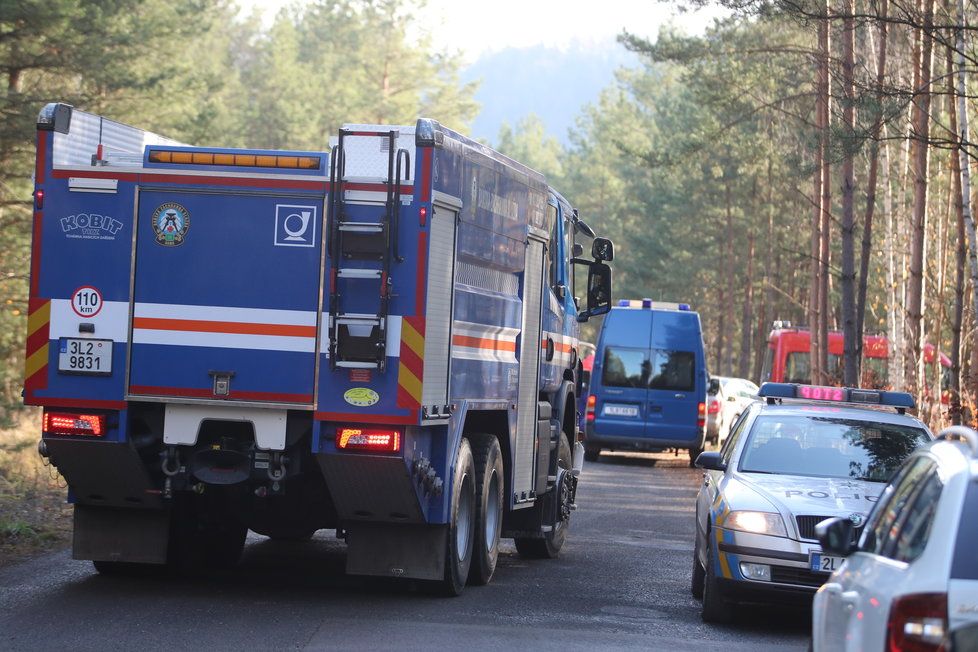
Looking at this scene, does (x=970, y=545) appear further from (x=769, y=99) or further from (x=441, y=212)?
(x=769, y=99)

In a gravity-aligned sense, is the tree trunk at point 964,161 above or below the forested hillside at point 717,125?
below

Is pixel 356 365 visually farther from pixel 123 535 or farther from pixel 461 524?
pixel 123 535

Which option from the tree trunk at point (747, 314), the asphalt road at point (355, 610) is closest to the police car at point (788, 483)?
the asphalt road at point (355, 610)

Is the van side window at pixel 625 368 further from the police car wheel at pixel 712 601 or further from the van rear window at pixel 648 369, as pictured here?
the police car wheel at pixel 712 601

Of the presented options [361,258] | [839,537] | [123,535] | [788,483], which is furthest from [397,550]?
[839,537]

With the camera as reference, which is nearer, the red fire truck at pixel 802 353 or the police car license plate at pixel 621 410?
the police car license plate at pixel 621 410

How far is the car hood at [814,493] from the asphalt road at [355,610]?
0.90m

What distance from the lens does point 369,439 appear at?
9.75m

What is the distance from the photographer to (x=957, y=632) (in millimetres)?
4375

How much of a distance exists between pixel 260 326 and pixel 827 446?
4260 millimetres

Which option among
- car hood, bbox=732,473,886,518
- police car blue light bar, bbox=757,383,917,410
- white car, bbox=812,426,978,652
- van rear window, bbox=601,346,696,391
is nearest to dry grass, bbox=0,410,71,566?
car hood, bbox=732,473,886,518

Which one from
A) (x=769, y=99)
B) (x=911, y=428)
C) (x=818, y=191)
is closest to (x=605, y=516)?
(x=911, y=428)

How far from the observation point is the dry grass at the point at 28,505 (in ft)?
42.4

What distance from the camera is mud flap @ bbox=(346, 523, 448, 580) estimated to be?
1046cm
